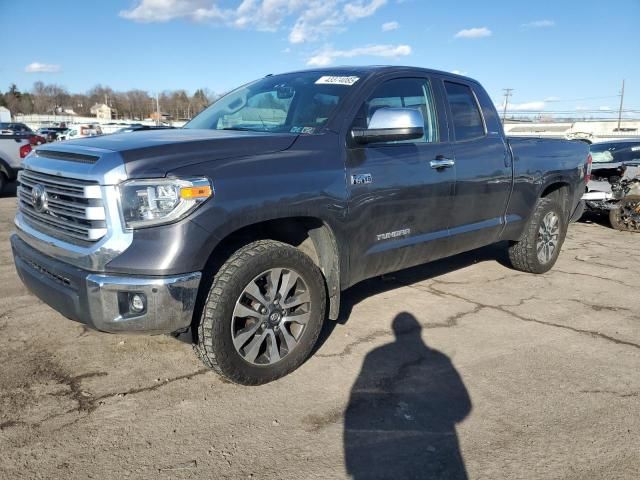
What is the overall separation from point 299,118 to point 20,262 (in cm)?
208

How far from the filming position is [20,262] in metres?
3.33

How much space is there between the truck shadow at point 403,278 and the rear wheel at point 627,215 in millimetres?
3103

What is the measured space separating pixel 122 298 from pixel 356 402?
1.45 metres

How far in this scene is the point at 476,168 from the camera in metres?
4.53

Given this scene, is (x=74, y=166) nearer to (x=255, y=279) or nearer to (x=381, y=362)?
(x=255, y=279)

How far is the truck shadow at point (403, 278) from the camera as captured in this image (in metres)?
4.41

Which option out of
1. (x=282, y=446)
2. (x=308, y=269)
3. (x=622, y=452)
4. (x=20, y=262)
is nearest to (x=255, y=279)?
(x=308, y=269)

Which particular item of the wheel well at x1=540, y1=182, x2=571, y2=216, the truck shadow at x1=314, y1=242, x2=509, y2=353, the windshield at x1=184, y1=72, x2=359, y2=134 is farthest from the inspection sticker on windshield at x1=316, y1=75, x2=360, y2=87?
the wheel well at x1=540, y1=182, x2=571, y2=216

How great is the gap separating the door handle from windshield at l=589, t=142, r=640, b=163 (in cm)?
709

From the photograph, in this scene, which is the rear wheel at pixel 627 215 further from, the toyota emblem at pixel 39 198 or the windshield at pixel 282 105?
the toyota emblem at pixel 39 198

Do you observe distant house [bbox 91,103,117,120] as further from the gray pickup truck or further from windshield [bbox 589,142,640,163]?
the gray pickup truck

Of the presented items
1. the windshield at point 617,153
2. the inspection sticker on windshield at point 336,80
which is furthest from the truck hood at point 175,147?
the windshield at point 617,153

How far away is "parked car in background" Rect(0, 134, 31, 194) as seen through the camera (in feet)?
37.6

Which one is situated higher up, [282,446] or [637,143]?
[637,143]
